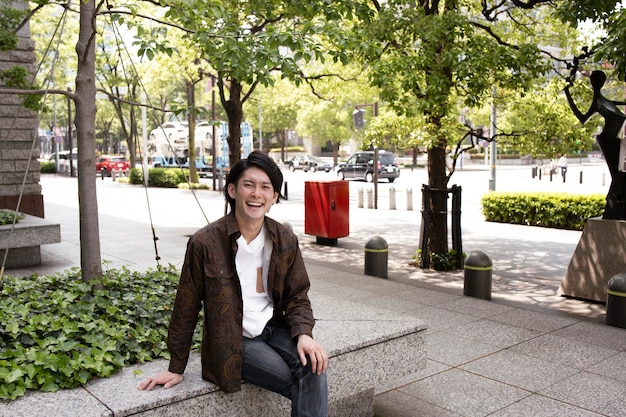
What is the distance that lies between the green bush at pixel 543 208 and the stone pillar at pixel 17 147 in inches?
440

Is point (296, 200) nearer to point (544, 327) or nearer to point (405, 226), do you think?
point (405, 226)

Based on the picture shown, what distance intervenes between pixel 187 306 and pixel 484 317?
187 inches

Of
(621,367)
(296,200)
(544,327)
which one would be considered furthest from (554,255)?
(296,200)

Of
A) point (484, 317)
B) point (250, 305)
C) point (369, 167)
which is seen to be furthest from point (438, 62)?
point (369, 167)

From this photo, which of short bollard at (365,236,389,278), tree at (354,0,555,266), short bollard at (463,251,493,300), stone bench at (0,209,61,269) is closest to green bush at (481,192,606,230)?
tree at (354,0,555,266)

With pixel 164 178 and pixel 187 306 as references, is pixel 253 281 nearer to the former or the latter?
pixel 187 306

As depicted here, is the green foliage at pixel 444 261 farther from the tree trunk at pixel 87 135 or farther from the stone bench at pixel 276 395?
the tree trunk at pixel 87 135

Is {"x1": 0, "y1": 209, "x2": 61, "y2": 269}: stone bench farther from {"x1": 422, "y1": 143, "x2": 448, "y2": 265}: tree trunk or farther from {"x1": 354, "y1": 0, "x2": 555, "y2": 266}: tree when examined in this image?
{"x1": 422, "y1": 143, "x2": 448, "y2": 265}: tree trunk

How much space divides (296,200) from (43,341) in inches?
800

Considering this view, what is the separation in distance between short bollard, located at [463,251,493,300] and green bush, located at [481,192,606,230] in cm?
788

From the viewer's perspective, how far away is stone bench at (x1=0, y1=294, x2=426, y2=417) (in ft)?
9.51

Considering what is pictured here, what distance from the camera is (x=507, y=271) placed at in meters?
10.3

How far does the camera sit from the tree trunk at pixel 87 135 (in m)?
4.82

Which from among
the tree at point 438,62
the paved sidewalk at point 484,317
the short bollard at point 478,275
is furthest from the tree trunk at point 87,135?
the short bollard at point 478,275
